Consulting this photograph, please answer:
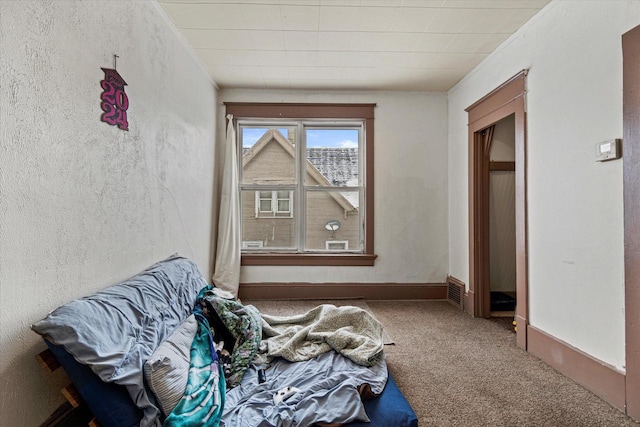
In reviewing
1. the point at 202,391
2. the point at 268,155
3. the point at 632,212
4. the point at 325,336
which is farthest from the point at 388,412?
the point at 268,155

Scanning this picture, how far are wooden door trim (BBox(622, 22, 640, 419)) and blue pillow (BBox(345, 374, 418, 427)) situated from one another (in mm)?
1218

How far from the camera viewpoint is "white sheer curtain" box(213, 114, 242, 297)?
355 cm

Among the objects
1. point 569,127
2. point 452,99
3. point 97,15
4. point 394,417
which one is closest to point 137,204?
point 97,15

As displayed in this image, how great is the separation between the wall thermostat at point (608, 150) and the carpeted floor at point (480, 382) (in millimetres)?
1371

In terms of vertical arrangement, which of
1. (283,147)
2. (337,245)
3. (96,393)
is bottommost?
(96,393)

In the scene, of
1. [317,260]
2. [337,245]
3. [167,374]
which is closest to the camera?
[167,374]

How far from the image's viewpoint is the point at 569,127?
2.06 m

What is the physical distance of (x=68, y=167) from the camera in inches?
54.2

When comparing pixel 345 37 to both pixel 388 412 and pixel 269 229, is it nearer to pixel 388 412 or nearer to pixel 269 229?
pixel 269 229

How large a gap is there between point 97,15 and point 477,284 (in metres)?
3.60

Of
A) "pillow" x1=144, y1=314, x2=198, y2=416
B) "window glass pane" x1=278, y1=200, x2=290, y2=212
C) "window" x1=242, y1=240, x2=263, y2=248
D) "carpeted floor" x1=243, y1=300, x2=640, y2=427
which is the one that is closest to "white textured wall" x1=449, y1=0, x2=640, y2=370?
"carpeted floor" x1=243, y1=300, x2=640, y2=427

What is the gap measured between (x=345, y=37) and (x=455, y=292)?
113 inches

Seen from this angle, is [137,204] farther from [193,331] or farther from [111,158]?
[193,331]

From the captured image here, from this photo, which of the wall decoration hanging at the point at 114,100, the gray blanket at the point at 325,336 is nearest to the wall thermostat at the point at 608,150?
the gray blanket at the point at 325,336
